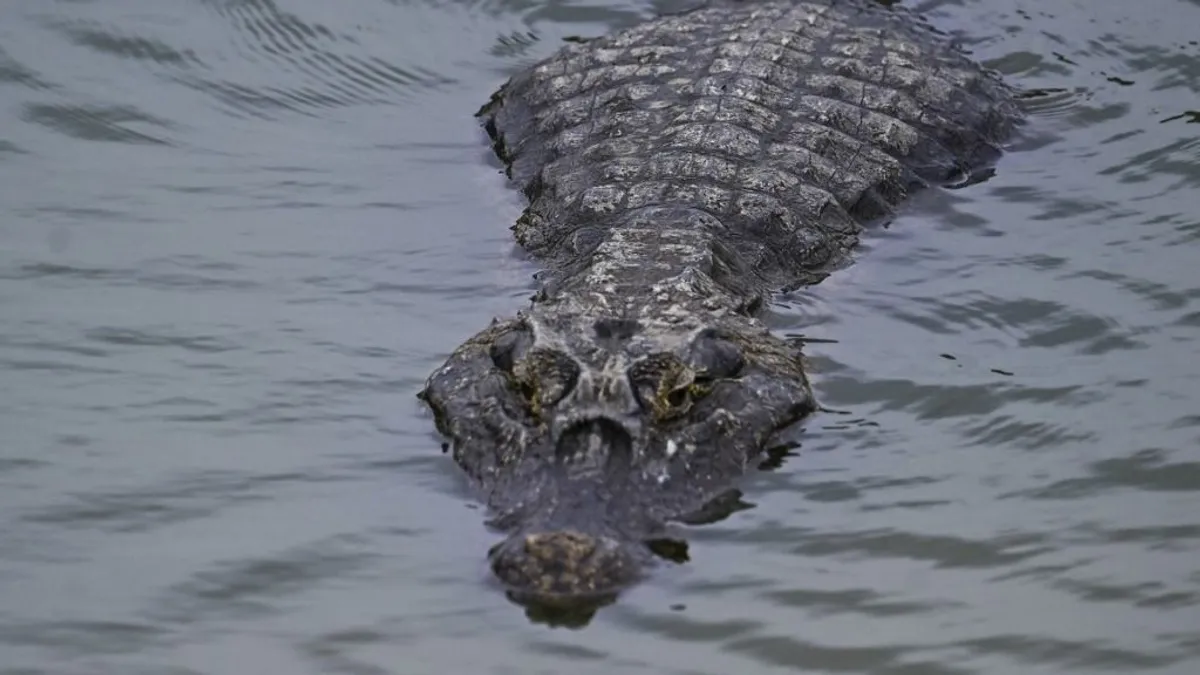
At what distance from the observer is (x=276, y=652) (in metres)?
4.89

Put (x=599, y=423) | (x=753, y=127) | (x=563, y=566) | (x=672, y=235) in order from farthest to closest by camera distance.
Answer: (x=753, y=127) < (x=672, y=235) < (x=599, y=423) < (x=563, y=566)

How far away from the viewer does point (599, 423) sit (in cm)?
565

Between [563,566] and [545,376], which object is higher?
[545,376]

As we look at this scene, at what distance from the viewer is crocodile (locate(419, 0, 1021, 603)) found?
Result: 5.59 metres

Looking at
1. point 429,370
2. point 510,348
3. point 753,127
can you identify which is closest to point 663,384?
point 510,348

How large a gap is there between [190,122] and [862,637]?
515 cm

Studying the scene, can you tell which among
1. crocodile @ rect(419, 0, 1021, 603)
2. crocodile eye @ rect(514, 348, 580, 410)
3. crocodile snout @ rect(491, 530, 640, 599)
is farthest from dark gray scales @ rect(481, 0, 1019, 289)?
crocodile snout @ rect(491, 530, 640, 599)

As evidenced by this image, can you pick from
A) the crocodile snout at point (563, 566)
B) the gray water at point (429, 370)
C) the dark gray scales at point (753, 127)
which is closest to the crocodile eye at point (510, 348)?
the gray water at point (429, 370)

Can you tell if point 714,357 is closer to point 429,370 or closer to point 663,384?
point 663,384

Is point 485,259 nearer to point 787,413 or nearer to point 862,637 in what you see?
point 787,413

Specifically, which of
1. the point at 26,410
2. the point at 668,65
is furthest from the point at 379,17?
the point at 26,410

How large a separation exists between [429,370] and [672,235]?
3.67 feet

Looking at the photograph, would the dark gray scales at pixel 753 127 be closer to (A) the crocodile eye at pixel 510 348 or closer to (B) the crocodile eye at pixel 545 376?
(A) the crocodile eye at pixel 510 348

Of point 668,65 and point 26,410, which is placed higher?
point 668,65
